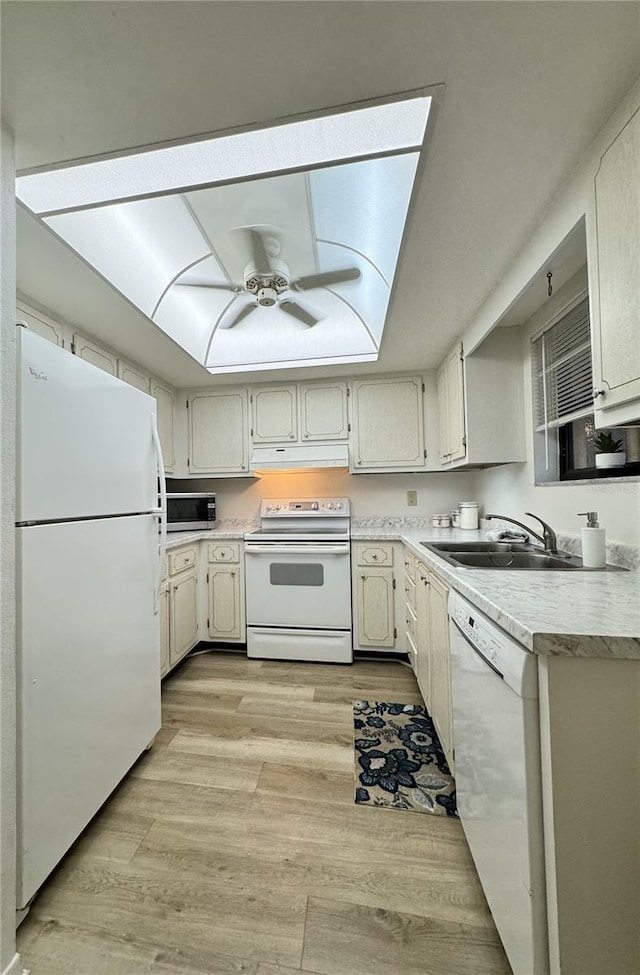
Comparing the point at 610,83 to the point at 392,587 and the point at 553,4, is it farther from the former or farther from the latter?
the point at 392,587

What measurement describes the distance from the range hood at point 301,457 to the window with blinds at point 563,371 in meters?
1.44

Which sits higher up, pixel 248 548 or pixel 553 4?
pixel 553 4

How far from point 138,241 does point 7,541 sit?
1483 millimetres

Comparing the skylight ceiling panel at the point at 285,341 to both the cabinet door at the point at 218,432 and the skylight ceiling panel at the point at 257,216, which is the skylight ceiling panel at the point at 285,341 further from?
the skylight ceiling panel at the point at 257,216

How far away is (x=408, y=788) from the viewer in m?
1.52

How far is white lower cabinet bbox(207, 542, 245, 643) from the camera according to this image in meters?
2.90

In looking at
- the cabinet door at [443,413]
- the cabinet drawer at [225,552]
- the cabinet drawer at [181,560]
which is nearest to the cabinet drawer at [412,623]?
the cabinet door at [443,413]

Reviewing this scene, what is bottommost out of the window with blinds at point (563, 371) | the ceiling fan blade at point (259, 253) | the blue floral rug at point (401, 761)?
the blue floral rug at point (401, 761)

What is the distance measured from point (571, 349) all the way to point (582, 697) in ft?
5.32

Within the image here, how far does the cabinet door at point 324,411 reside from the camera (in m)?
3.08

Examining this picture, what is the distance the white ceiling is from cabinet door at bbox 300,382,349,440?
5.93 ft

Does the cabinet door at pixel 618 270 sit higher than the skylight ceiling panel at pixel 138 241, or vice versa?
the skylight ceiling panel at pixel 138 241

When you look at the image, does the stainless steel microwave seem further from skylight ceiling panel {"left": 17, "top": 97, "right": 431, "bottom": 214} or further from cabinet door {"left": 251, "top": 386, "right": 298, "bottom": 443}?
skylight ceiling panel {"left": 17, "top": 97, "right": 431, "bottom": 214}

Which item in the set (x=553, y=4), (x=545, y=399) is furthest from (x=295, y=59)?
(x=545, y=399)
